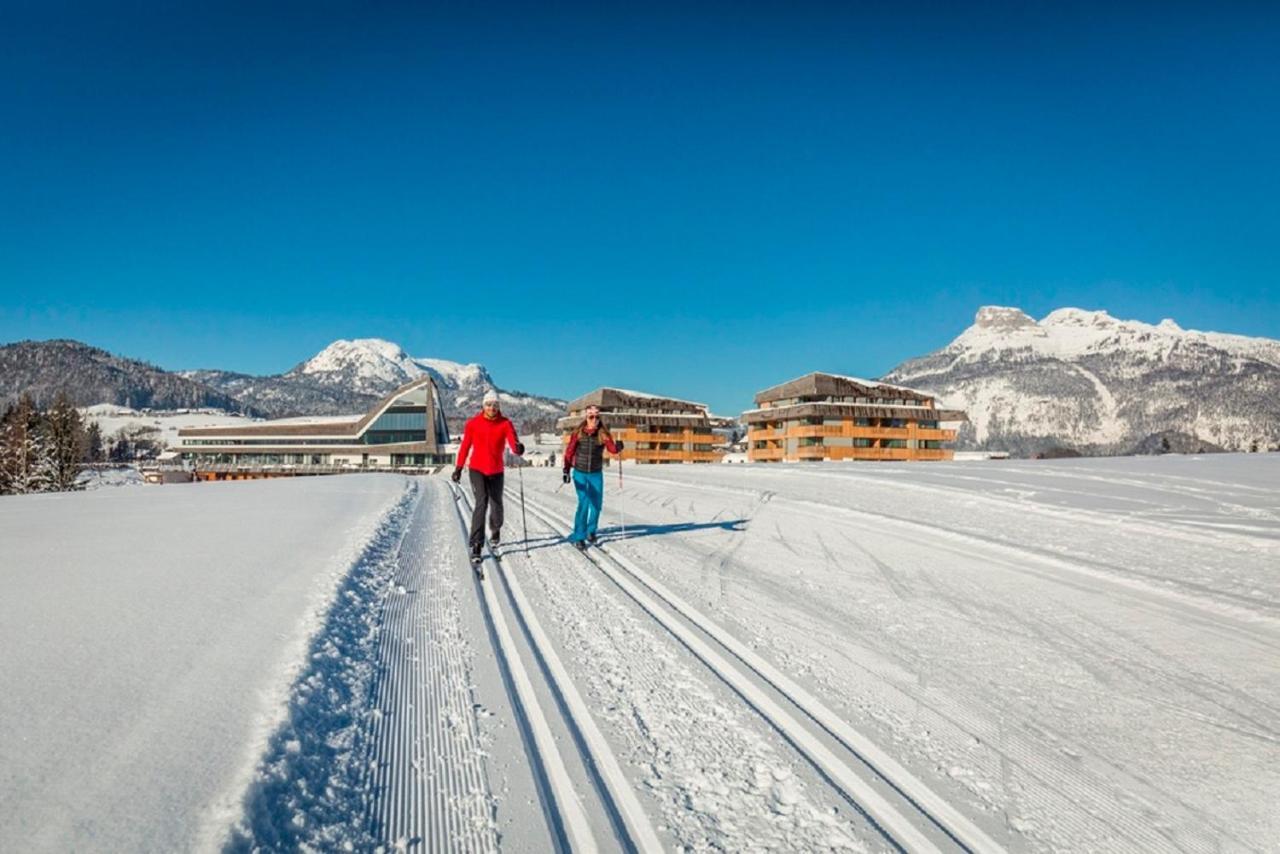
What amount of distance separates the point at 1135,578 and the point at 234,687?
8.42 meters

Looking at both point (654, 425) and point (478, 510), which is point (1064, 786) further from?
point (654, 425)

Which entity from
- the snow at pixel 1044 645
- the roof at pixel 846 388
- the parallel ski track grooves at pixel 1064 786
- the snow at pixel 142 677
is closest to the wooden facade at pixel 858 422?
the roof at pixel 846 388

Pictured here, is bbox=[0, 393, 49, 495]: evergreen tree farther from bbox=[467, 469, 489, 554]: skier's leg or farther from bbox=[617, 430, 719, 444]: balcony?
bbox=[467, 469, 489, 554]: skier's leg

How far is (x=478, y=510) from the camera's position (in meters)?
8.61

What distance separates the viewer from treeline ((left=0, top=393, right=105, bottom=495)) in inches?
1692

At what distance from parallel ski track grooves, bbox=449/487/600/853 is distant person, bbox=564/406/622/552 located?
4569mm

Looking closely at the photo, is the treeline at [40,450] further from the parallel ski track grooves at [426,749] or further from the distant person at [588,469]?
the parallel ski track grooves at [426,749]

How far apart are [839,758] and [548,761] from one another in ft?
4.74

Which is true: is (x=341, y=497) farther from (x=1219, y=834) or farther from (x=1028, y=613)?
(x=1219, y=834)

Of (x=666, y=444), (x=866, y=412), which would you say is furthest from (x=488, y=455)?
(x=666, y=444)

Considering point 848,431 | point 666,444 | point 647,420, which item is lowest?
point 666,444

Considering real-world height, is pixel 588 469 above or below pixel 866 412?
below

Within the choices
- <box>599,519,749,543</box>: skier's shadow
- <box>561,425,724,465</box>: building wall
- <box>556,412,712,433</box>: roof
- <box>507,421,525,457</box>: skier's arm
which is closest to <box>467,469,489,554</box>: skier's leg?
<box>507,421,525,457</box>: skier's arm

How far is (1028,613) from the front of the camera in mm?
5852
